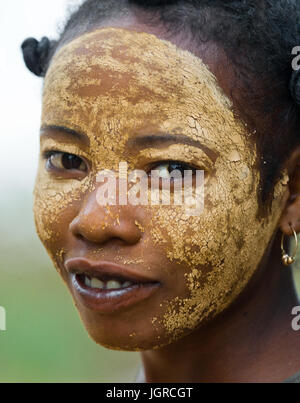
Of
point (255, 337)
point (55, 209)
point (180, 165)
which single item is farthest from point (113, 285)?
point (255, 337)

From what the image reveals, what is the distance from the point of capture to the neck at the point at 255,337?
212 cm

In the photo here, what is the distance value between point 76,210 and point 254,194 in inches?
23.7

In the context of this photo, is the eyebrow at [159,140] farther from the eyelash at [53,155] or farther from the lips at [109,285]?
the lips at [109,285]

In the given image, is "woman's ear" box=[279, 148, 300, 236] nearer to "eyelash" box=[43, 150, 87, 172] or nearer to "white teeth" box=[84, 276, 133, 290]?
"white teeth" box=[84, 276, 133, 290]

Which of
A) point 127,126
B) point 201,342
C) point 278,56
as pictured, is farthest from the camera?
point 201,342

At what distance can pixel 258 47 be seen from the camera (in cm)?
204

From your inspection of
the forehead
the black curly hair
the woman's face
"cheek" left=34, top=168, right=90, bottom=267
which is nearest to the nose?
the woman's face

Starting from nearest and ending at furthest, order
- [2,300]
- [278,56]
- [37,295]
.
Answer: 1. [278,56]
2. [2,300]
3. [37,295]

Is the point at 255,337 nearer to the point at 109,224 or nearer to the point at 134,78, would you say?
the point at 109,224

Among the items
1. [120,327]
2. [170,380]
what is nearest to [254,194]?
[120,327]

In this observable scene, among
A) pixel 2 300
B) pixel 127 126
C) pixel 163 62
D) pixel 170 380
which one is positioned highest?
pixel 2 300

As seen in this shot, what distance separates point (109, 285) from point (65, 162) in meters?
0.47

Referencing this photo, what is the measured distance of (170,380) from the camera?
2344mm
